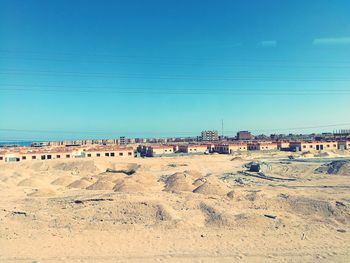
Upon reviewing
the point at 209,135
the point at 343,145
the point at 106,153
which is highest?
the point at 209,135

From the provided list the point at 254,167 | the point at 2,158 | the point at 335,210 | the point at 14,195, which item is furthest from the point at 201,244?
the point at 2,158

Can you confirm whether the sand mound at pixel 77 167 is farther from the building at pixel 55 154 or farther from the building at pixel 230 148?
the building at pixel 230 148

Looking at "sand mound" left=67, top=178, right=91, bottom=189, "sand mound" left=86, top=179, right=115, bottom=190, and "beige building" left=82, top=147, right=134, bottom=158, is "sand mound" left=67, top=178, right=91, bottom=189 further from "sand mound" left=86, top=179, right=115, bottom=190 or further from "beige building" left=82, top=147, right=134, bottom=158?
"beige building" left=82, top=147, right=134, bottom=158

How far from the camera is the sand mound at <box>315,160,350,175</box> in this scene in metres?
42.5

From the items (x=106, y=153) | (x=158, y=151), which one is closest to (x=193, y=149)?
(x=158, y=151)

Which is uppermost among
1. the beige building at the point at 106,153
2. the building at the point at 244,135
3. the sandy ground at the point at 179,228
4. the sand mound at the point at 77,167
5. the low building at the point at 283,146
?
the building at the point at 244,135

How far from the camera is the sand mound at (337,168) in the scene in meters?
42.5

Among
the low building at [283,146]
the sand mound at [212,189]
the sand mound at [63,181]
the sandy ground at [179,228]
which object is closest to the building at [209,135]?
the low building at [283,146]

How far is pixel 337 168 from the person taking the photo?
1721 inches

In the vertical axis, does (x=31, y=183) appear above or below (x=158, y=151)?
below

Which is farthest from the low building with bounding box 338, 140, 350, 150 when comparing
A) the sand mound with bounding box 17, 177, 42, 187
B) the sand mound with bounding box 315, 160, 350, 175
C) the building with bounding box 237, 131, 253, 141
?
the building with bounding box 237, 131, 253, 141

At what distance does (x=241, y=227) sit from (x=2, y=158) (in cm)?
6219

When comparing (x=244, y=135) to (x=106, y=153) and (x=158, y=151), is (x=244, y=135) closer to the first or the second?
(x=158, y=151)

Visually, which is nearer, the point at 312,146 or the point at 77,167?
the point at 77,167
